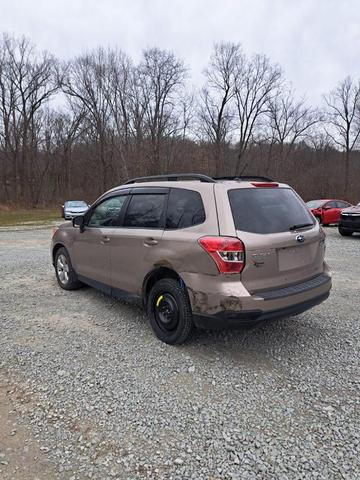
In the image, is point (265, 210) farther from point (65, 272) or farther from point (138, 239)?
point (65, 272)

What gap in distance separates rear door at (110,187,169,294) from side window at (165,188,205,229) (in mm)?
111

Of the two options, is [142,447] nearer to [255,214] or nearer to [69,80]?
[255,214]

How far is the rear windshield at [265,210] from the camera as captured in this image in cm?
327

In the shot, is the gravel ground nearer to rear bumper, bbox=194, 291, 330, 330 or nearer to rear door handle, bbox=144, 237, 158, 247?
rear bumper, bbox=194, 291, 330, 330

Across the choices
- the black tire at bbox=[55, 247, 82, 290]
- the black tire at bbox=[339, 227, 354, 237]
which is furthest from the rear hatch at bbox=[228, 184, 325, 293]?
the black tire at bbox=[339, 227, 354, 237]

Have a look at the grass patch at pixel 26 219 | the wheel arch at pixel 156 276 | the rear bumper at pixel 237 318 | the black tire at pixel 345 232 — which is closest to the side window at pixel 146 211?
the wheel arch at pixel 156 276

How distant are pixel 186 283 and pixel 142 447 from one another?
1445 millimetres

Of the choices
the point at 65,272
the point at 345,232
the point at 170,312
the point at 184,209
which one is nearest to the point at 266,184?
the point at 184,209

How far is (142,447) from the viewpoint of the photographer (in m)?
2.30

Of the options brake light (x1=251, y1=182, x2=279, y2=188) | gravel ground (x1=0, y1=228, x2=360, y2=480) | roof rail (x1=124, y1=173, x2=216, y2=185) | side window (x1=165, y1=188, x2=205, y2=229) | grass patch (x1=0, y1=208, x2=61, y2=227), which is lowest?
gravel ground (x1=0, y1=228, x2=360, y2=480)

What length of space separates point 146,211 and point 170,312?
1203 mm

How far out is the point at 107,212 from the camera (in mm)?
4730

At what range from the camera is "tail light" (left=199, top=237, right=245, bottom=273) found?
10.2 feet

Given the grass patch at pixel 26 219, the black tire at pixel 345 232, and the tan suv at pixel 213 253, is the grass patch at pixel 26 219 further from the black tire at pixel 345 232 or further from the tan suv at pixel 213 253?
A: the tan suv at pixel 213 253
